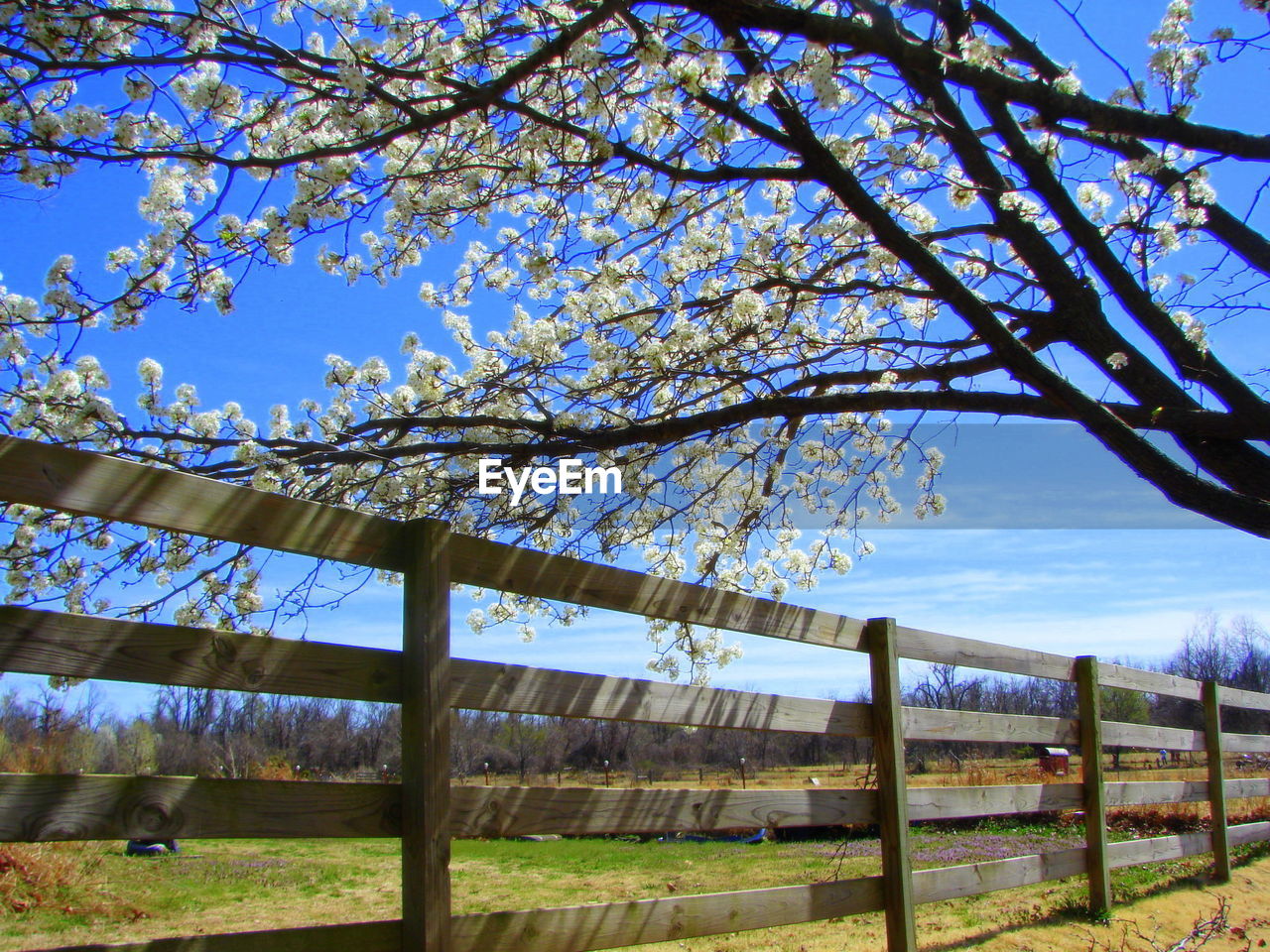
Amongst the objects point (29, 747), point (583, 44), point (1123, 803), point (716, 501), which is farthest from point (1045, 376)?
point (29, 747)

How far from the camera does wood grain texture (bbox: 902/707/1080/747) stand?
4.23 meters

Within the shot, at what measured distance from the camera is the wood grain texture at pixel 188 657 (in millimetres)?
1873

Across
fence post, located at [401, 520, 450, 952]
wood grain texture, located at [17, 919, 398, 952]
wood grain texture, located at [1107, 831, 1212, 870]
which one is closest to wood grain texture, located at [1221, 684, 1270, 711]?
wood grain texture, located at [1107, 831, 1212, 870]

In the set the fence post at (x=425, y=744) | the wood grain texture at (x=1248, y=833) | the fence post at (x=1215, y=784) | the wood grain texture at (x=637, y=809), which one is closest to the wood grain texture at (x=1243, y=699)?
the fence post at (x=1215, y=784)

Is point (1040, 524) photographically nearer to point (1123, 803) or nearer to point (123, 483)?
point (1123, 803)

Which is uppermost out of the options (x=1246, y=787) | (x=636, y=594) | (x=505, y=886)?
(x=636, y=594)

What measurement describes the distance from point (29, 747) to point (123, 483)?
21.6 feet

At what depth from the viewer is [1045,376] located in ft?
14.9

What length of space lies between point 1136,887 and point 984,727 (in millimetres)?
2372

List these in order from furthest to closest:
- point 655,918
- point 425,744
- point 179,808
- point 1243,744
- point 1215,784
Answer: point 1243,744 < point 1215,784 < point 655,918 < point 425,744 < point 179,808

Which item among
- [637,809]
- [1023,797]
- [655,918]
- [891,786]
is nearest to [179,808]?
[637,809]

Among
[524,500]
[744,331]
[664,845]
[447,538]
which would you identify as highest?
[744,331]

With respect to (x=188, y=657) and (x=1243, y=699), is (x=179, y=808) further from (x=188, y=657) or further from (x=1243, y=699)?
(x=1243, y=699)

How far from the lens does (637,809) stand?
296 centimetres
